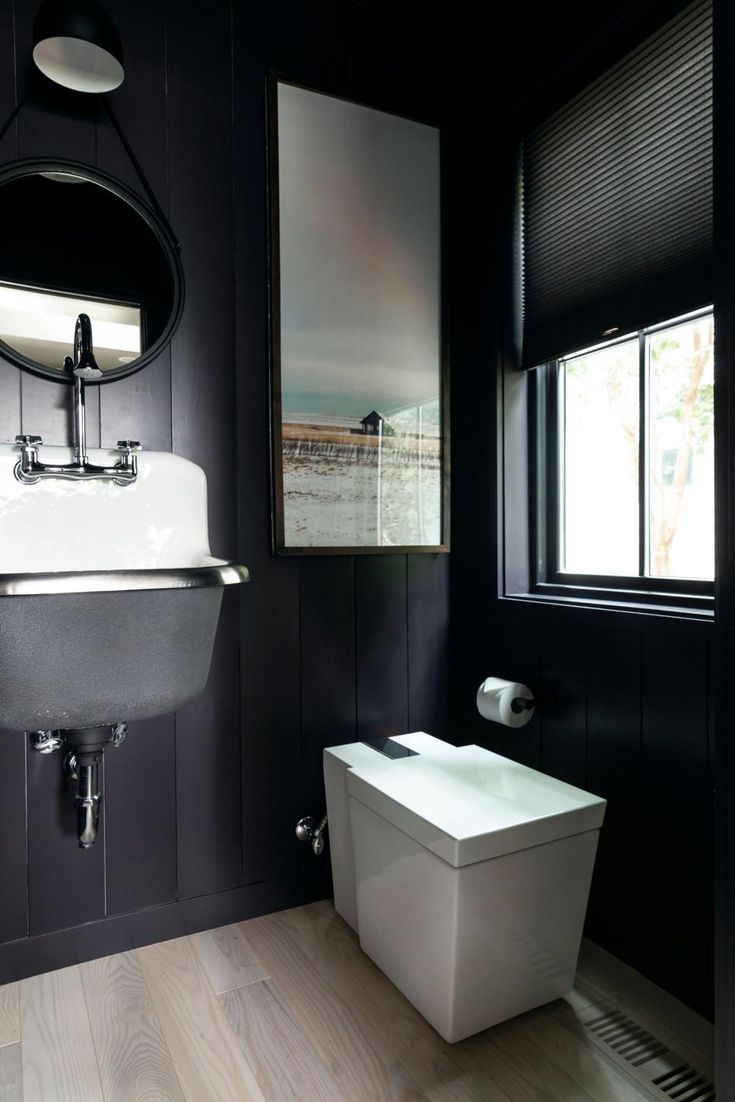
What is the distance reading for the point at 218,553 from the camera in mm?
1671

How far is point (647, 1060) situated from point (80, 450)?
5.03 ft

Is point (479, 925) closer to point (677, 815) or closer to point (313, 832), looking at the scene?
point (677, 815)

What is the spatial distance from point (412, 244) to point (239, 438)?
73cm

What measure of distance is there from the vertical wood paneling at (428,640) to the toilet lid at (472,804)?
376 mm

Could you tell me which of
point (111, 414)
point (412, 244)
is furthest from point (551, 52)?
point (111, 414)

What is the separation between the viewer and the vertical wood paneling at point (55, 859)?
1.49 metres

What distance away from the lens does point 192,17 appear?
5.33 feet

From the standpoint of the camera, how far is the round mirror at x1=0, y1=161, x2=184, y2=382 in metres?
1.46

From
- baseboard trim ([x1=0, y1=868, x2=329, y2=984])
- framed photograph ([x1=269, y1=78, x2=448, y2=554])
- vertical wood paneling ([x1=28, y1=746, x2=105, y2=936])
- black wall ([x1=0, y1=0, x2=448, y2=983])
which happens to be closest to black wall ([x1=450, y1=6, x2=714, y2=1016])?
framed photograph ([x1=269, y1=78, x2=448, y2=554])

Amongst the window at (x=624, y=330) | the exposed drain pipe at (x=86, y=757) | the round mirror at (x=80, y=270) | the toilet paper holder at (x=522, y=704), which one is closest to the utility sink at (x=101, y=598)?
the exposed drain pipe at (x=86, y=757)

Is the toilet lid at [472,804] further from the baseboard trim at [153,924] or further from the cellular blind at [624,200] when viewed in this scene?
the cellular blind at [624,200]

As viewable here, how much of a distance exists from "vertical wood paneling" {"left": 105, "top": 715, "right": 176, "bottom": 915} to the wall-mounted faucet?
0.58m

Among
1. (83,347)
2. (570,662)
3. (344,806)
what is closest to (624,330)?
(570,662)

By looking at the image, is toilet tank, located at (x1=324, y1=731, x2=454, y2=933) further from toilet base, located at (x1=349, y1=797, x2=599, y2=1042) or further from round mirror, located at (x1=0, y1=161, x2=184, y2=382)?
round mirror, located at (x1=0, y1=161, x2=184, y2=382)
